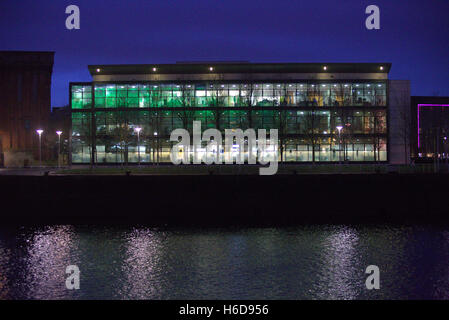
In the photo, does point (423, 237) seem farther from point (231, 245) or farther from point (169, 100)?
point (169, 100)

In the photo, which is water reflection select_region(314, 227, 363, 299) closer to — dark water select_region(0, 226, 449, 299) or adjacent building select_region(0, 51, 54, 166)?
dark water select_region(0, 226, 449, 299)

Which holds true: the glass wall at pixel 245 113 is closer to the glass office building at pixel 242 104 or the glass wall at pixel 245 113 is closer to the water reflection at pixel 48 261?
the glass office building at pixel 242 104

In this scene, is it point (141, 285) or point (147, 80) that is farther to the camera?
point (147, 80)

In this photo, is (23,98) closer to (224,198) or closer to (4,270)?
(224,198)

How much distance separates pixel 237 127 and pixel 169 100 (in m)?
10.6

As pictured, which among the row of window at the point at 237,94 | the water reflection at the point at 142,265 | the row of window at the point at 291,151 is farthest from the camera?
the row of window at the point at 237,94

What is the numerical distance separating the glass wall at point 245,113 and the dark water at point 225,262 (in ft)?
118


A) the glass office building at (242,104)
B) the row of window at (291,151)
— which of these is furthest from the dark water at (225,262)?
the glass office building at (242,104)

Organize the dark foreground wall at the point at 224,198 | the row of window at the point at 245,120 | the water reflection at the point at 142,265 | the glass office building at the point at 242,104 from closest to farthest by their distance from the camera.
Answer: the water reflection at the point at 142,265 → the dark foreground wall at the point at 224,198 → the row of window at the point at 245,120 → the glass office building at the point at 242,104

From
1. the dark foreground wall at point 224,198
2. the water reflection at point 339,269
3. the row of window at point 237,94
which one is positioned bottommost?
the water reflection at point 339,269

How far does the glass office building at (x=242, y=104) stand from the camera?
2650 inches

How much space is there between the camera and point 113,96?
69.1 meters

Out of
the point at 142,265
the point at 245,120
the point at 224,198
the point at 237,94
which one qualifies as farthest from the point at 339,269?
the point at 237,94


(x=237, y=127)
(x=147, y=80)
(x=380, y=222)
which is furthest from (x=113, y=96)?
(x=380, y=222)
